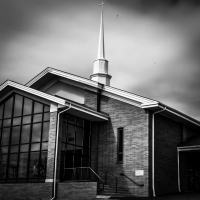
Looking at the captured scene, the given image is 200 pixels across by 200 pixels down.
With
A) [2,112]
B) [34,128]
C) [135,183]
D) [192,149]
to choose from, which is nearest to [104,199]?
[135,183]

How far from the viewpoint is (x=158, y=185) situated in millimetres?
18984

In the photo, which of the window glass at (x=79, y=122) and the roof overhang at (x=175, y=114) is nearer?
the roof overhang at (x=175, y=114)

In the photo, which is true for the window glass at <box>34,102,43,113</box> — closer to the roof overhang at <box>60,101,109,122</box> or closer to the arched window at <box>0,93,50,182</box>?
the arched window at <box>0,93,50,182</box>

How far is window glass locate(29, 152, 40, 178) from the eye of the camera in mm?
18406

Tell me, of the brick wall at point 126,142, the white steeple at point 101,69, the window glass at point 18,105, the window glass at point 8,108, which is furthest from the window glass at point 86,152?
the white steeple at point 101,69

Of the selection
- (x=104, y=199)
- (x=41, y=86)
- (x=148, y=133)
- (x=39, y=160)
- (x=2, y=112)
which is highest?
(x=41, y=86)

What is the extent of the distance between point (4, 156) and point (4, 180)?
133 centimetres

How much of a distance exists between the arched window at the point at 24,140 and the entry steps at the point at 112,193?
3222 millimetres

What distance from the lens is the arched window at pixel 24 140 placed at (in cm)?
1858

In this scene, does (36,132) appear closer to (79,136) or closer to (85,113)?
(79,136)

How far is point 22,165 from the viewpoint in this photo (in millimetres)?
19000

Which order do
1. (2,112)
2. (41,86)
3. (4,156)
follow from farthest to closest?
(41,86), (2,112), (4,156)

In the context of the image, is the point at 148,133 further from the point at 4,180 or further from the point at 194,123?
the point at 4,180

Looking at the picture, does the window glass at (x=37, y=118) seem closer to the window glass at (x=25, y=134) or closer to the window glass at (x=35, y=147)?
the window glass at (x=25, y=134)
